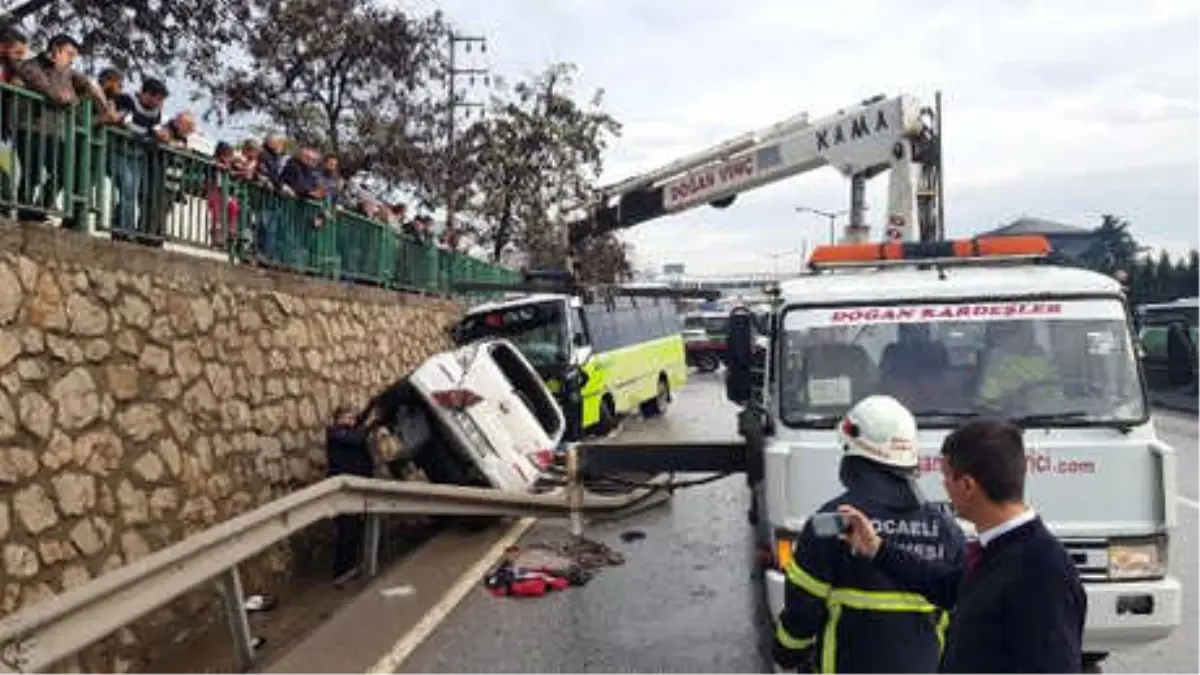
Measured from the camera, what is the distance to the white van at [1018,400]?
6.01 m

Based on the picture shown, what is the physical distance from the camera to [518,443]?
12.4 metres

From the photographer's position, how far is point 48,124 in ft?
28.1

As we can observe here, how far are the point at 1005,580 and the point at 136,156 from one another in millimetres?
8454

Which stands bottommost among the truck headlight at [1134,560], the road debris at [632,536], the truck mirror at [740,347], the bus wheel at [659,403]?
the road debris at [632,536]

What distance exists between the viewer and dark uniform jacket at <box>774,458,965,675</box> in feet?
12.3

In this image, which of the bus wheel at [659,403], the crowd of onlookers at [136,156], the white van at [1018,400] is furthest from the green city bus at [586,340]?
the white van at [1018,400]

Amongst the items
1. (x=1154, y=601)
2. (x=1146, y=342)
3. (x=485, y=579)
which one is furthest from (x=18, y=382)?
(x=1146, y=342)

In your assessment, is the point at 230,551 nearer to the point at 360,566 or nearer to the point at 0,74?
the point at 0,74

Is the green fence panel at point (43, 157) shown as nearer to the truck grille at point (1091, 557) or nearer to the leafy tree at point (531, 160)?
the truck grille at point (1091, 557)

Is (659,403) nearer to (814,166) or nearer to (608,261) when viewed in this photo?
(814,166)

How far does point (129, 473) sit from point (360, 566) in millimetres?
2743

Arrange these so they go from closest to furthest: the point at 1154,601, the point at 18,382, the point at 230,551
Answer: the point at 1154,601
the point at 230,551
the point at 18,382

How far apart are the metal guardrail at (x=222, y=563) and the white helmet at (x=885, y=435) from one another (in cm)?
291

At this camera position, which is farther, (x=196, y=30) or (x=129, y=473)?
(x=196, y=30)
